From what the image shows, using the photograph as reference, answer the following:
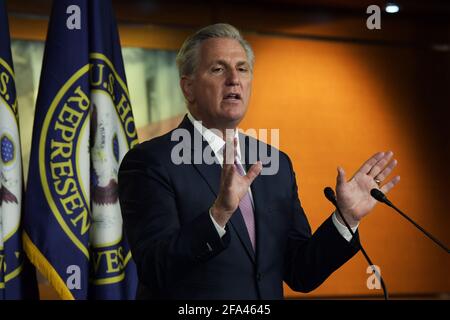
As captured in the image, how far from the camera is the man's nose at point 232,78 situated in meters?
2.12

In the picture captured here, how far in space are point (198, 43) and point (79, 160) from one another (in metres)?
1.33

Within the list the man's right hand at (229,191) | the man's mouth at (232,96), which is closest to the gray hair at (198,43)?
the man's mouth at (232,96)

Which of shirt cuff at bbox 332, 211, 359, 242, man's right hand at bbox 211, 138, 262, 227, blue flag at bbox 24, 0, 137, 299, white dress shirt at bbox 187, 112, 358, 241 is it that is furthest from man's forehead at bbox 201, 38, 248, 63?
blue flag at bbox 24, 0, 137, 299

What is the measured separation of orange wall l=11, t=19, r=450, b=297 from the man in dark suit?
2840 mm

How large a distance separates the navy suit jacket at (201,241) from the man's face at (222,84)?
0.11 metres

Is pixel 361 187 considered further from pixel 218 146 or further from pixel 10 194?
pixel 10 194

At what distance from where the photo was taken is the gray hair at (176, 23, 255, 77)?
7.15 feet

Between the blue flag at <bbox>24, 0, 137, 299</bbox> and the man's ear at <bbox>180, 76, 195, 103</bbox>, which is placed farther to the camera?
the blue flag at <bbox>24, 0, 137, 299</bbox>

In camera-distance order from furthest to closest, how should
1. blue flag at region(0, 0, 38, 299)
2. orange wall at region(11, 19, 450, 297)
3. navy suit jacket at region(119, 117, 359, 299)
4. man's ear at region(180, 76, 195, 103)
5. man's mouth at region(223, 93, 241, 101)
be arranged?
1. orange wall at region(11, 19, 450, 297)
2. blue flag at region(0, 0, 38, 299)
3. man's ear at region(180, 76, 195, 103)
4. man's mouth at region(223, 93, 241, 101)
5. navy suit jacket at region(119, 117, 359, 299)

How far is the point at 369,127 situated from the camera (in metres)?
5.47

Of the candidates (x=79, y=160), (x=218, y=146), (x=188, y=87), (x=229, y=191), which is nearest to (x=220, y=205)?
→ (x=229, y=191)

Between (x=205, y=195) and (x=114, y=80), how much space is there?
64.3 inches

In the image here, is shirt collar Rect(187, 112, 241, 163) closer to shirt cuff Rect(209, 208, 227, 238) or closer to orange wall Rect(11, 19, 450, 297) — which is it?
shirt cuff Rect(209, 208, 227, 238)
